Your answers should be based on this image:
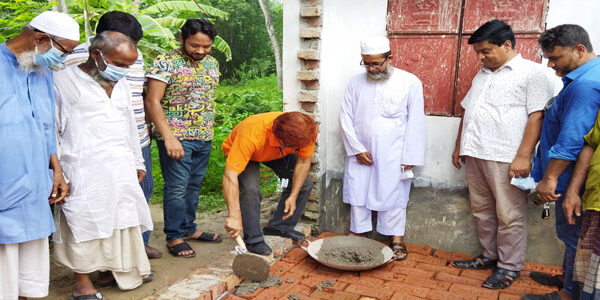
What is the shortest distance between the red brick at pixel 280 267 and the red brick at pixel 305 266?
42 millimetres

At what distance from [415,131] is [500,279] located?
1341mm

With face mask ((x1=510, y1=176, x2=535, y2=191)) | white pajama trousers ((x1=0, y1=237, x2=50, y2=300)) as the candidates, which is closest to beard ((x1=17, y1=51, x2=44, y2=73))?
white pajama trousers ((x1=0, y1=237, x2=50, y2=300))

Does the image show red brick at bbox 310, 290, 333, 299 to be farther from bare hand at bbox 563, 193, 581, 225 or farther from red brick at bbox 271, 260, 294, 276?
bare hand at bbox 563, 193, 581, 225

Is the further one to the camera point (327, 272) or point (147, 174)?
point (327, 272)

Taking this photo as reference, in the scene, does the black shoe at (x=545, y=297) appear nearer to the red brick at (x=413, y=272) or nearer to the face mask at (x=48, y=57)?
the red brick at (x=413, y=272)

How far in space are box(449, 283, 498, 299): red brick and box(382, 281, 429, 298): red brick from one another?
0.22 m

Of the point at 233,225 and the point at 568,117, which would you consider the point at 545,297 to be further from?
the point at 233,225

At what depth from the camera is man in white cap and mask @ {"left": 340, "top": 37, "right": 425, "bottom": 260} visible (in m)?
3.82

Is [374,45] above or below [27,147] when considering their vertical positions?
above

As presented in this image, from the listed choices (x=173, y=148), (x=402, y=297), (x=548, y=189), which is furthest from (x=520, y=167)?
(x=173, y=148)

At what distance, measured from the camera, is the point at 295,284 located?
11.0 feet

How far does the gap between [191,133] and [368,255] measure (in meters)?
1.76

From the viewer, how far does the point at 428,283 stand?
11.3 ft

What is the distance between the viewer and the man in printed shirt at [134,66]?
2.80 m
